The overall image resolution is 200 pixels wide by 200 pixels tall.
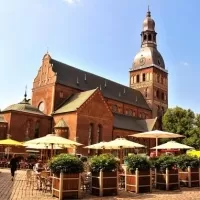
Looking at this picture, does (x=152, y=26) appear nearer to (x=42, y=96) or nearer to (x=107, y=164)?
(x=42, y=96)

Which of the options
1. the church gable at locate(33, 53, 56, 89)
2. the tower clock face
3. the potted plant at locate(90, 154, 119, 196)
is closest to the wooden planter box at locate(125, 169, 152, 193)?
the potted plant at locate(90, 154, 119, 196)

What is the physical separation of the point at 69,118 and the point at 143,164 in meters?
27.4

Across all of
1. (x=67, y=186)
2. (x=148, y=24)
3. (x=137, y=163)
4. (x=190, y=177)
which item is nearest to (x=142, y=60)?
(x=148, y=24)

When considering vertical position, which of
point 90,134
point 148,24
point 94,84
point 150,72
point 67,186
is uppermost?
point 148,24

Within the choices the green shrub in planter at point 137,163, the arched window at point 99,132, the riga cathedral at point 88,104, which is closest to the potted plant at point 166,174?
the green shrub in planter at point 137,163

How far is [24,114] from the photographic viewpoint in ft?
139

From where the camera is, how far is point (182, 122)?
60688mm

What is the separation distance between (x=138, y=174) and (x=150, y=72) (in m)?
55.8

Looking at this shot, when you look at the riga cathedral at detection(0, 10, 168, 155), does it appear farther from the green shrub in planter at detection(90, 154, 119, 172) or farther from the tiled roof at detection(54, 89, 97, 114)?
the green shrub in planter at detection(90, 154, 119, 172)

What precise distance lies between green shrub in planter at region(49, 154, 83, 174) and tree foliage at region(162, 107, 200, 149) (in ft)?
154

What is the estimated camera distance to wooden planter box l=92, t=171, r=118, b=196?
1491 cm

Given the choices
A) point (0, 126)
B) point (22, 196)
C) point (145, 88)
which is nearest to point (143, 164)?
point (22, 196)

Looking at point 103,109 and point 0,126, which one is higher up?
point 103,109

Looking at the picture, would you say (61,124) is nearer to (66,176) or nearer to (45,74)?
(45,74)
